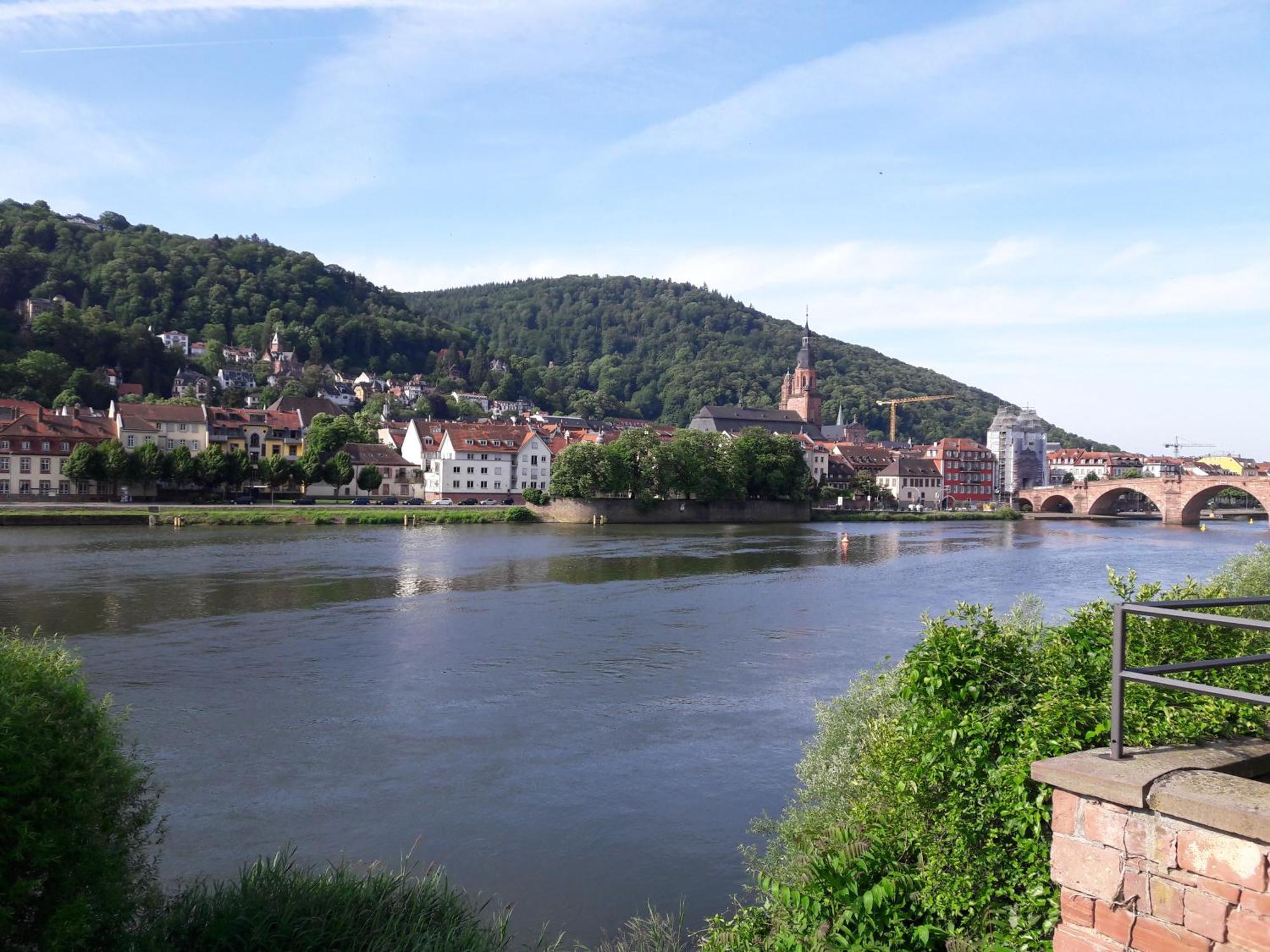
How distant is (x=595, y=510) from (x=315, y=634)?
49530mm

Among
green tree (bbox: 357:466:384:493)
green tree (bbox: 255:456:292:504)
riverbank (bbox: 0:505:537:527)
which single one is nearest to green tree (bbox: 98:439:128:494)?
riverbank (bbox: 0:505:537:527)

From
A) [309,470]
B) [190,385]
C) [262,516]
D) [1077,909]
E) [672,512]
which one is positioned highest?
[190,385]

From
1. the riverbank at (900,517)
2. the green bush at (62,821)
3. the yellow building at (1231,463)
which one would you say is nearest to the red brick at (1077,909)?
the green bush at (62,821)

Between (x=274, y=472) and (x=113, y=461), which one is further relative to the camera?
(x=274, y=472)

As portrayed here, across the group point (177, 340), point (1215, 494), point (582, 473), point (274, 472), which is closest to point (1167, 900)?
point (582, 473)

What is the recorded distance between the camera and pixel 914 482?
406 ft

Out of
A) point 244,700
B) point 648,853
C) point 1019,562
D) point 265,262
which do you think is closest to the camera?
point 648,853

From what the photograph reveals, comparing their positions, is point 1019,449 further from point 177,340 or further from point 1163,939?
point 1163,939

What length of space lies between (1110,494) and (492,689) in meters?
103

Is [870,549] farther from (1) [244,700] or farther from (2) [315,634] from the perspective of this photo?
(1) [244,700]

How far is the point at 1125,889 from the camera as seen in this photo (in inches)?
160

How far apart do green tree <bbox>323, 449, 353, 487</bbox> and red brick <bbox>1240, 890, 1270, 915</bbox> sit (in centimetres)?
8233

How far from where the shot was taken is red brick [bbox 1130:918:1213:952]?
12.7 ft

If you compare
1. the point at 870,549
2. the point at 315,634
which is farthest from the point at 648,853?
the point at 870,549
